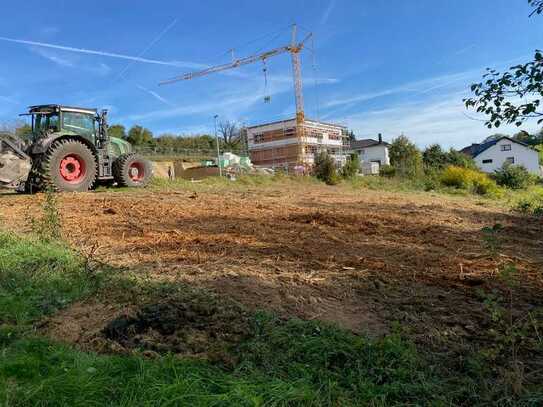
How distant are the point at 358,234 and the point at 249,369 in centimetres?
453

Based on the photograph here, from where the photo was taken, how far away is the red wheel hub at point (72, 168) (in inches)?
455

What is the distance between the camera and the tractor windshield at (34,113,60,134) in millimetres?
12016

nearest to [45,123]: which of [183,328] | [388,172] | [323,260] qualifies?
Result: [323,260]

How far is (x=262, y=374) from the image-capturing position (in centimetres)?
237

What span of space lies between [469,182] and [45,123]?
2127 centimetres

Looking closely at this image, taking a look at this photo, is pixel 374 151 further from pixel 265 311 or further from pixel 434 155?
pixel 265 311

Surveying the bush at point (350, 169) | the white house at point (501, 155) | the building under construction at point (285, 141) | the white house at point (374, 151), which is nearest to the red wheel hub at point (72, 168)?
the bush at point (350, 169)

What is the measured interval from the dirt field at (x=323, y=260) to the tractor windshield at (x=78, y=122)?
3.84 m

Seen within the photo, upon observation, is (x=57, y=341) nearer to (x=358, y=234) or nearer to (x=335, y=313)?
(x=335, y=313)

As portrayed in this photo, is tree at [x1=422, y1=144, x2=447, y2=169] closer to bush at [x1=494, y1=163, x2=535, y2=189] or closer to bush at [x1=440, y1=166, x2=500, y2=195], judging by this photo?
bush at [x1=494, y1=163, x2=535, y2=189]

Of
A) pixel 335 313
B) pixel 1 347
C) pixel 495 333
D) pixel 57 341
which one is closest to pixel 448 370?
pixel 495 333

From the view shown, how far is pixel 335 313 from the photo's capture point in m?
3.31

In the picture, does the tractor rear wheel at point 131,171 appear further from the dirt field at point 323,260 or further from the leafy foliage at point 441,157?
the leafy foliage at point 441,157

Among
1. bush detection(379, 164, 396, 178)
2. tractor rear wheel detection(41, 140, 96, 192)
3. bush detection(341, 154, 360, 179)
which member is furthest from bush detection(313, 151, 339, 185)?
tractor rear wheel detection(41, 140, 96, 192)
